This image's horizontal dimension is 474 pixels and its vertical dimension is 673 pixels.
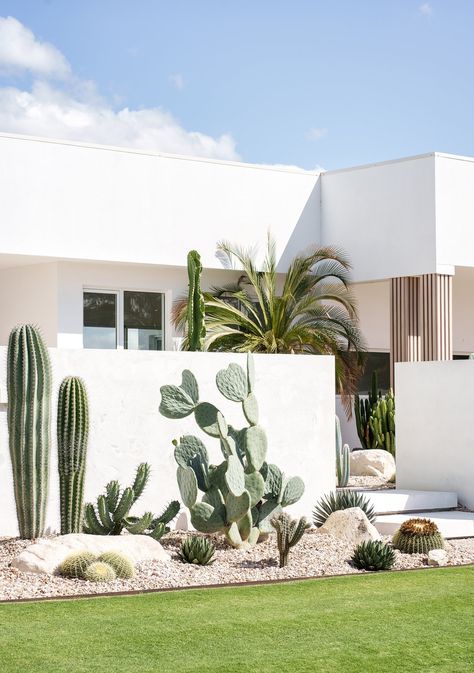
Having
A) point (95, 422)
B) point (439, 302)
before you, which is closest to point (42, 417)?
point (95, 422)

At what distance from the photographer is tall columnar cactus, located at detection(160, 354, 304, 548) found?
475 inches

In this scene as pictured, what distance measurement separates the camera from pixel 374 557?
37.6 feet

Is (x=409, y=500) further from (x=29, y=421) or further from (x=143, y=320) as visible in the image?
(x=143, y=320)

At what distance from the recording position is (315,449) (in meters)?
15.1

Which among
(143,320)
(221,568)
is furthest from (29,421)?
(143,320)

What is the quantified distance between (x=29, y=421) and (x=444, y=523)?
18.7 ft

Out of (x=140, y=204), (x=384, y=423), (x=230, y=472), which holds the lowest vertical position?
(x=230, y=472)

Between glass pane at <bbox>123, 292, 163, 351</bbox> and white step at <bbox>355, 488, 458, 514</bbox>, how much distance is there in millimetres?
7582

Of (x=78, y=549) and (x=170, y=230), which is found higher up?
(x=170, y=230)

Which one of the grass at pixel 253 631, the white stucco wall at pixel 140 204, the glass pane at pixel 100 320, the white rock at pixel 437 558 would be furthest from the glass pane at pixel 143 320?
the grass at pixel 253 631

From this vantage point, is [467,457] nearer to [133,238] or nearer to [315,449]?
[315,449]

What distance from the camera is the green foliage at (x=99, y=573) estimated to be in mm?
10156

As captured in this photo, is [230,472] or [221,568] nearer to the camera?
[221,568]

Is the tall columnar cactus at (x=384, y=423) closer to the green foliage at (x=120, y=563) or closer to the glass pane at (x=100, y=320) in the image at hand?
the glass pane at (x=100, y=320)
